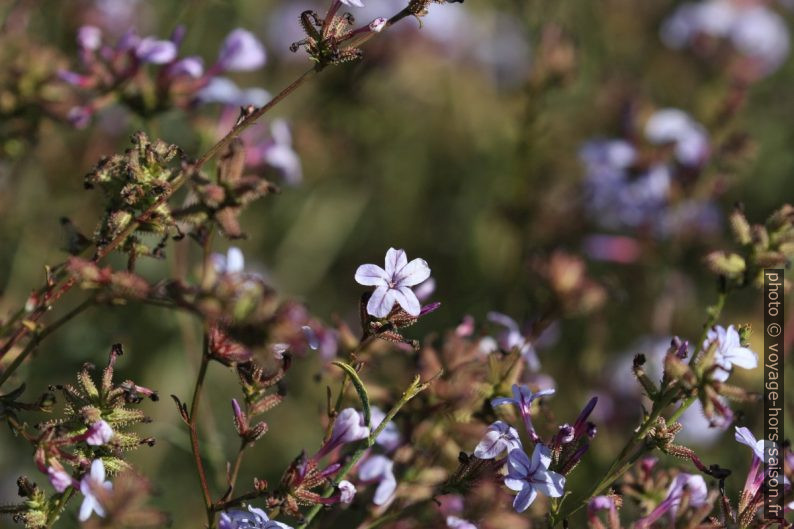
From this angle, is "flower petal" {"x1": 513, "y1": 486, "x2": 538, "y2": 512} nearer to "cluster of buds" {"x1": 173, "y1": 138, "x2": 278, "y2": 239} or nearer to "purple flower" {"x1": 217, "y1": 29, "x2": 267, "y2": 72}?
"cluster of buds" {"x1": 173, "y1": 138, "x2": 278, "y2": 239}

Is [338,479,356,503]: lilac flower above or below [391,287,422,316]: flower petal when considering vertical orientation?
below

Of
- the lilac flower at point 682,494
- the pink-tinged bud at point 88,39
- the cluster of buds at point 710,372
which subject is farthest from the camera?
the pink-tinged bud at point 88,39

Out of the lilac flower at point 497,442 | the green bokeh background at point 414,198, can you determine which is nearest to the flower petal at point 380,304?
the lilac flower at point 497,442

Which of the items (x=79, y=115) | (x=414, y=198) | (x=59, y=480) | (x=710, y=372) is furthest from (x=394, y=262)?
(x=414, y=198)

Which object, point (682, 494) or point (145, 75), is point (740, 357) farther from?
point (145, 75)

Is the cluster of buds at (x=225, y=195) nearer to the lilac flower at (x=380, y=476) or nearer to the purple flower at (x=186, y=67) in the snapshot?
the purple flower at (x=186, y=67)

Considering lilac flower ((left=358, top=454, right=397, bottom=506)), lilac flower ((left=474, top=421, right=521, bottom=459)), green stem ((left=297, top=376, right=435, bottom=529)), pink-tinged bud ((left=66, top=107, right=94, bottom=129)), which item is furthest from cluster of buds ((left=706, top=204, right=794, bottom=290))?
pink-tinged bud ((left=66, top=107, right=94, bottom=129))
